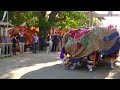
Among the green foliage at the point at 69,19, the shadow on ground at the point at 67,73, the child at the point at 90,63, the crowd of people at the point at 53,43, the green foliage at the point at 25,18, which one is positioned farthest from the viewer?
the green foliage at the point at 69,19

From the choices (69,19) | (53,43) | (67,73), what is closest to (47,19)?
(69,19)

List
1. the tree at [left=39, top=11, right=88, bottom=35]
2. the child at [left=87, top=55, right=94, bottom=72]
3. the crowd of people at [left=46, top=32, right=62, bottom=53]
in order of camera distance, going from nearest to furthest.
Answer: the child at [left=87, top=55, right=94, bottom=72] → the crowd of people at [left=46, top=32, right=62, bottom=53] → the tree at [left=39, top=11, right=88, bottom=35]

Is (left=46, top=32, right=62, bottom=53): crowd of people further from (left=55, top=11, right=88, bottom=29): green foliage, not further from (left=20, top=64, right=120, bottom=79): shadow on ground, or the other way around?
(left=20, top=64, right=120, bottom=79): shadow on ground

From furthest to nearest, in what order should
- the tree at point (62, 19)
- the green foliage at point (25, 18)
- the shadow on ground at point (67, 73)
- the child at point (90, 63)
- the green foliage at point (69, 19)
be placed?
the green foliage at point (69, 19)
the tree at point (62, 19)
the green foliage at point (25, 18)
the child at point (90, 63)
the shadow on ground at point (67, 73)

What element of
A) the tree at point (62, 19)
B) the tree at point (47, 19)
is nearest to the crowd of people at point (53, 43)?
the tree at point (47, 19)

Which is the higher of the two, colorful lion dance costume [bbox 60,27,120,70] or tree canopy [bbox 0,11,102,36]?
tree canopy [bbox 0,11,102,36]

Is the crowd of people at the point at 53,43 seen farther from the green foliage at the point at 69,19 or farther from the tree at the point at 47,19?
the green foliage at the point at 69,19

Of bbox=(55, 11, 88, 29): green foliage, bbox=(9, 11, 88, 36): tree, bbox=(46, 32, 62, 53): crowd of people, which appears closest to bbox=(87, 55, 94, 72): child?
bbox=(46, 32, 62, 53): crowd of people

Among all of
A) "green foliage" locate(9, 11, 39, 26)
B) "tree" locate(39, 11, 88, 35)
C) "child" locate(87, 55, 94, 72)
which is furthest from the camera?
"tree" locate(39, 11, 88, 35)

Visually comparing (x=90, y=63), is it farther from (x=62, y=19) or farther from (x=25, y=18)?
(x=62, y=19)

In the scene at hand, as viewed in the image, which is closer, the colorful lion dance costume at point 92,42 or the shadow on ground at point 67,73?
the shadow on ground at point 67,73

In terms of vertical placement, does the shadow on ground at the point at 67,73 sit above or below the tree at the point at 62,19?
below
